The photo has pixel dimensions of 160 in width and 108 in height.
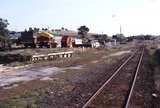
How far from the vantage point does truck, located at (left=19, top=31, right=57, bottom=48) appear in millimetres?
55750

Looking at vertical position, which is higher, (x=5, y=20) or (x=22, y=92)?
(x=5, y=20)

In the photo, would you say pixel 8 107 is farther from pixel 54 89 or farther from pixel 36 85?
pixel 36 85

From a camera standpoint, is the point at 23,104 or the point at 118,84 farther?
the point at 118,84

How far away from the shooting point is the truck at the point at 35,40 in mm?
55750

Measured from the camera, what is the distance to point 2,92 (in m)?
17.3

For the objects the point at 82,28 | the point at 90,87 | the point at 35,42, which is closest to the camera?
the point at 90,87

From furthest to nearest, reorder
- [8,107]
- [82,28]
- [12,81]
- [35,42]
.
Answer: [82,28]
[35,42]
[12,81]
[8,107]

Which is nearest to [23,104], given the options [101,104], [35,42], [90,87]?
[101,104]

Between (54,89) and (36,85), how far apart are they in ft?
6.64

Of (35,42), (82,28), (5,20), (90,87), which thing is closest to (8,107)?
(90,87)

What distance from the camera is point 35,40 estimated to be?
5641 centimetres

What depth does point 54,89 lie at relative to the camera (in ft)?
59.4

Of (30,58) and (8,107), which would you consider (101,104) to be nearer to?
(8,107)

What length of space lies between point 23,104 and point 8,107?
0.80m
